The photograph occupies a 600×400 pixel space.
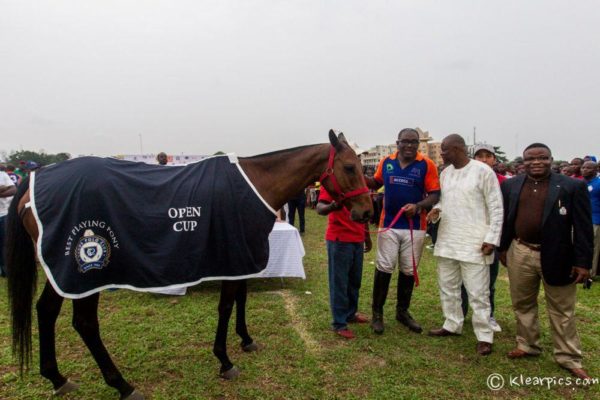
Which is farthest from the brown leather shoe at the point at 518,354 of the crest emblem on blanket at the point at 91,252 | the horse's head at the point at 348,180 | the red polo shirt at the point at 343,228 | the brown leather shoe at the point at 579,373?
the crest emblem on blanket at the point at 91,252

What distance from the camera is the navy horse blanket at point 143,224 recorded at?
2.72m

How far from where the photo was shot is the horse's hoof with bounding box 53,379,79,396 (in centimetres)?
296

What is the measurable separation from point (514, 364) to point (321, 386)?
194 centimetres

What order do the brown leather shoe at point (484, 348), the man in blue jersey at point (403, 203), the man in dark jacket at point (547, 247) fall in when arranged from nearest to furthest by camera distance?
the man in dark jacket at point (547, 247) → the brown leather shoe at point (484, 348) → the man in blue jersey at point (403, 203)

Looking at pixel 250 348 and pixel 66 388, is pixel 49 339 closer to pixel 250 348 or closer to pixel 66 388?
pixel 66 388

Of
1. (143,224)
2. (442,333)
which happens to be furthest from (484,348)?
(143,224)

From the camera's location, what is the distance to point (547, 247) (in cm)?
315

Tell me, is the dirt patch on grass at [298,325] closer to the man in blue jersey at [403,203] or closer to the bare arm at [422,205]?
the man in blue jersey at [403,203]

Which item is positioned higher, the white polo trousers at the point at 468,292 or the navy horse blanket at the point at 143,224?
the navy horse blanket at the point at 143,224

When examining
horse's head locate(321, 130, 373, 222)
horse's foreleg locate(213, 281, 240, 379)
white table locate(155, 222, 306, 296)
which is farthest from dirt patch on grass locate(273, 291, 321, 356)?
horse's head locate(321, 130, 373, 222)

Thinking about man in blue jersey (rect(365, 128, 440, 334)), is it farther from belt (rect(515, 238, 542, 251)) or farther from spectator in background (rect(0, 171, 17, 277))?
spectator in background (rect(0, 171, 17, 277))

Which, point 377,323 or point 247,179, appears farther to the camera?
point 377,323

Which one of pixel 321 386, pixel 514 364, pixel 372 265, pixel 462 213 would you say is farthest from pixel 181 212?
pixel 372 265

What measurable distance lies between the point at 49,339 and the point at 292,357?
7.19 feet
